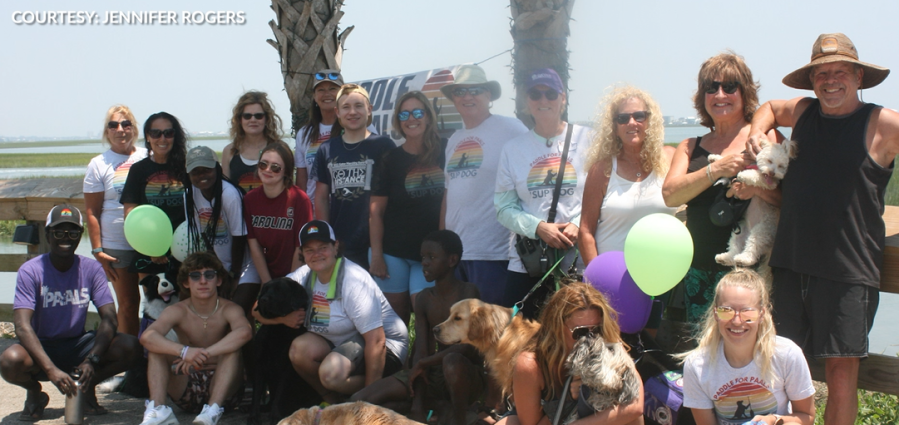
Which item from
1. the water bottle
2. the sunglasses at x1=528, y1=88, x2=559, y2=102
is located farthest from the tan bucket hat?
the water bottle

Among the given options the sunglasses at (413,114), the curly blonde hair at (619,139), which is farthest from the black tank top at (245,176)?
the curly blonde hair at (619,139)

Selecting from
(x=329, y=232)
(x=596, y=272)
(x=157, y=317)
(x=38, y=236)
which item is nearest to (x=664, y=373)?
(x=596, y=272)

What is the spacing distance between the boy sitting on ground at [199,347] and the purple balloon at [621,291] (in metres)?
2.39

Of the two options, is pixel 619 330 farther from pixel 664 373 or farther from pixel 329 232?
pixel 329 232

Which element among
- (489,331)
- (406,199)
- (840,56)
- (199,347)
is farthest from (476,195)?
(840,56)

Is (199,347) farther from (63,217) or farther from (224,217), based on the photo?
(63,217)

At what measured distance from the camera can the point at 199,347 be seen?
186 inches

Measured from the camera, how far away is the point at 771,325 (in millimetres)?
3129

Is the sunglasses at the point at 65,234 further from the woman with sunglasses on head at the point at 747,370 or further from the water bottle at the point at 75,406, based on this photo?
the woman with sunglasses on head at the point at 747,370

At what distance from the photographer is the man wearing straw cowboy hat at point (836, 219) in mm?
3178

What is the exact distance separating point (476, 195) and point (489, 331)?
106cm

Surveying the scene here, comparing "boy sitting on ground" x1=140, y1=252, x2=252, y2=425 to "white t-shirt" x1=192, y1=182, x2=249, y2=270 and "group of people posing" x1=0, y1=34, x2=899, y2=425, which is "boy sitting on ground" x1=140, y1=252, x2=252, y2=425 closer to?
"group of people posing" x1=0, y1=34, x2=899, y2=425

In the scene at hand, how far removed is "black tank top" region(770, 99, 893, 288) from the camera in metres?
3.17

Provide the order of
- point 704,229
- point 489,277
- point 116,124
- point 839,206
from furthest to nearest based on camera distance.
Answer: point 116,124 → point 489,277 → point 704,229 → point 839,206
